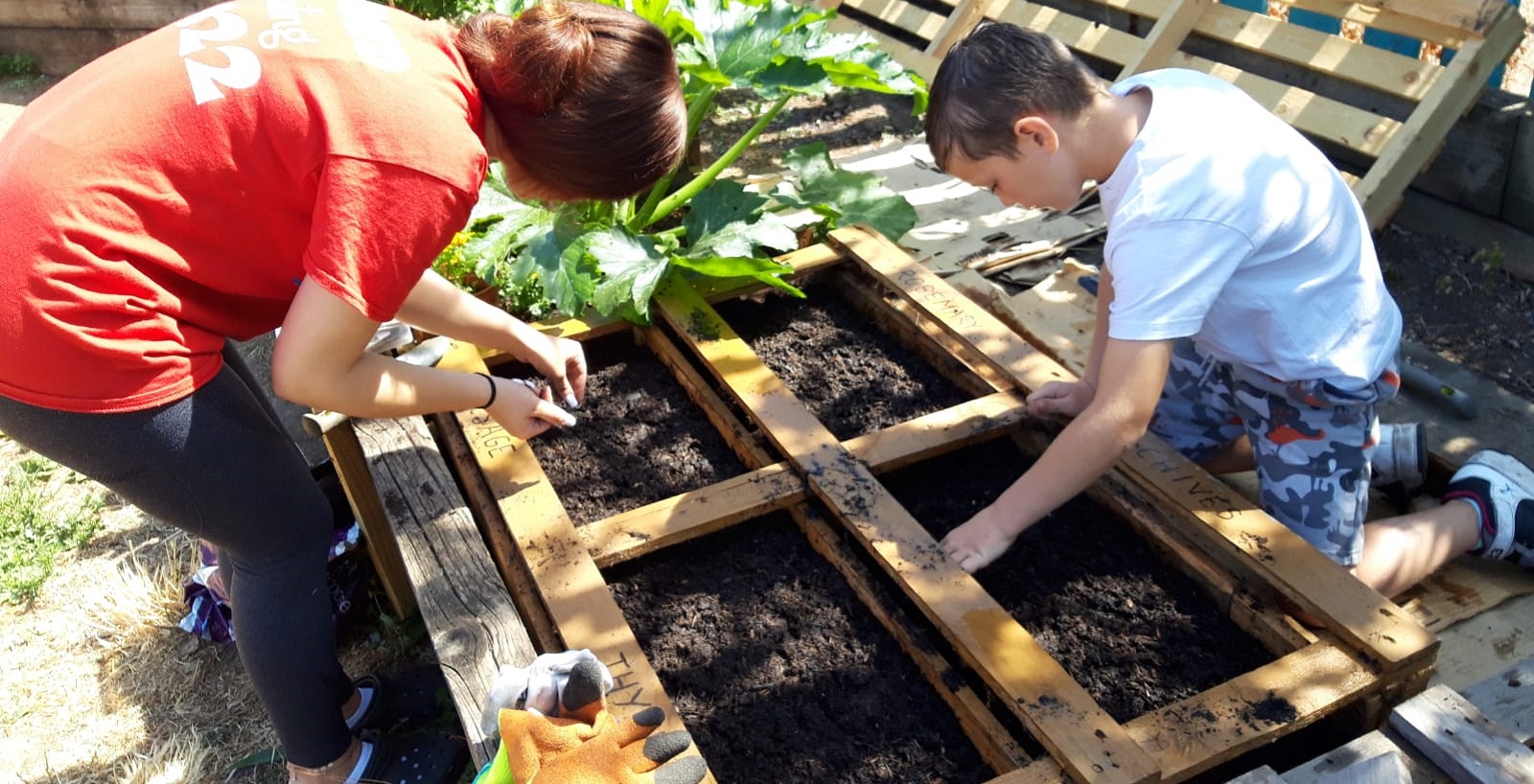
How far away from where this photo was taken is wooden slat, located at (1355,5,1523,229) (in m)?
3.21

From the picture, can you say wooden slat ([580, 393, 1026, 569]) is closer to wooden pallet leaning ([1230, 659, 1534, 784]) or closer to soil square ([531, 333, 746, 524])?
soil square ([531, 333, 746, 524])

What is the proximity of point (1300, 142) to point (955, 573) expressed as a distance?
3.31ft

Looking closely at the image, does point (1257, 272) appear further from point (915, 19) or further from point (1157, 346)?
point (915, 19)

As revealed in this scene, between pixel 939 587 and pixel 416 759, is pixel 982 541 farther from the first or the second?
pixel 416 759

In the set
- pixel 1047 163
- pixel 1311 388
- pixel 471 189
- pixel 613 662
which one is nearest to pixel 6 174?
pixel 471 189

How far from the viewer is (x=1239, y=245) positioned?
5.93 feet

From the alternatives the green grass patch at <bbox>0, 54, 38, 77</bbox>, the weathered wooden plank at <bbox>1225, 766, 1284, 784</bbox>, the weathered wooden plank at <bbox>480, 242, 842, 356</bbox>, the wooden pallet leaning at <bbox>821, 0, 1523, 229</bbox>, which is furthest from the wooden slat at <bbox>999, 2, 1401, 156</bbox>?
the green grass patch at <bbox>0, 54, 38, 77</bbox>

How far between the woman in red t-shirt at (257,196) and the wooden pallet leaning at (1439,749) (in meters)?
1.28

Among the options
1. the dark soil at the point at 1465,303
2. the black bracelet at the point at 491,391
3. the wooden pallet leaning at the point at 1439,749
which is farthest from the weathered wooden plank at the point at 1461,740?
the dark soil at the point at 1465,303

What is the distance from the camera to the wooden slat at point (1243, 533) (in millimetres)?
1769

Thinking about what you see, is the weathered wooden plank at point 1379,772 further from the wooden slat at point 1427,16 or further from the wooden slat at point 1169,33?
the wooden slat at point 1169,33

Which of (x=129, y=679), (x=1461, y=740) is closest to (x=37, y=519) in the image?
(x=129, y=679)

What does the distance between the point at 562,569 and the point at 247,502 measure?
56cm

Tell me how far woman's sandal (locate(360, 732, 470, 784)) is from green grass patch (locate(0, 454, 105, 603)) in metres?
1.41
